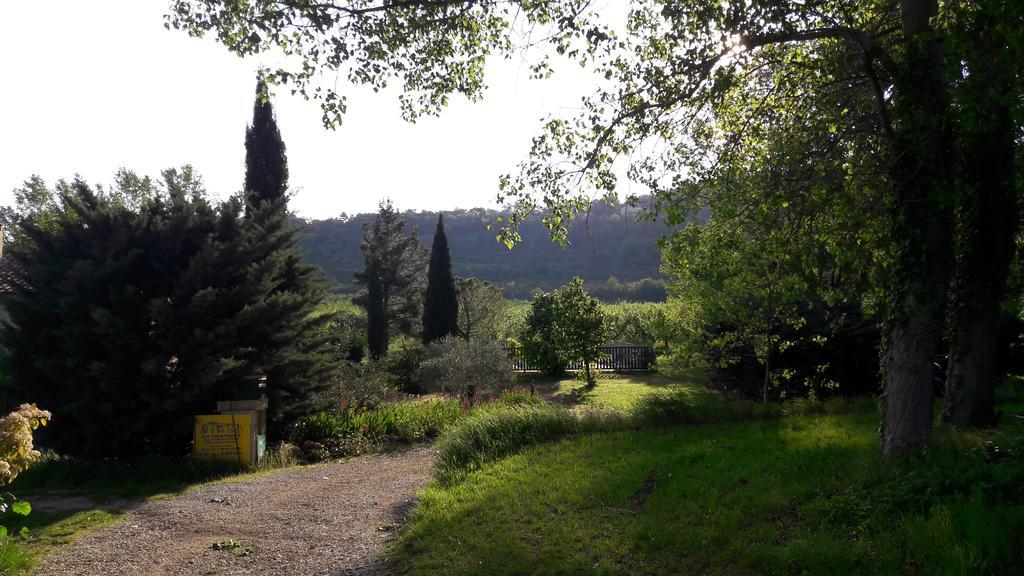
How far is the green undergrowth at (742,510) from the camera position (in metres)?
3.90

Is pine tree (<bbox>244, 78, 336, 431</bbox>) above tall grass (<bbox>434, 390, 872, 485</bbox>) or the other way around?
above

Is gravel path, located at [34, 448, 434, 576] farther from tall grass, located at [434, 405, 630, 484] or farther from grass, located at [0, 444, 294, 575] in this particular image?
tall grass, located at [434, 405, 630, 484]

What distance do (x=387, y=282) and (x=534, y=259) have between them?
58713 mm

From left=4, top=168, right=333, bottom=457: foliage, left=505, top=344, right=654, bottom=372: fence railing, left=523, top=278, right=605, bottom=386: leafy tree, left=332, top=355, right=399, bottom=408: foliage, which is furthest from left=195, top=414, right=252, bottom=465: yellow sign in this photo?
left=505, top=344, right=654, bottom=372: fence railing

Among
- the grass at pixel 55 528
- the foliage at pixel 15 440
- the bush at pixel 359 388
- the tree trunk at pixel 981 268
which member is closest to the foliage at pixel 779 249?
the tree trunk at pixel 981 268

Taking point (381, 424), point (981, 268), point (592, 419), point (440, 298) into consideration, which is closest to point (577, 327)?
point (440, 298)

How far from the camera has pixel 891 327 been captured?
222 inches

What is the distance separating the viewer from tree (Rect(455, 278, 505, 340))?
27.2 metres

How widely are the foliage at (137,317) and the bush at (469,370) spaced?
18.1 ft

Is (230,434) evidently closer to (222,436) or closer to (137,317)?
(222,436)

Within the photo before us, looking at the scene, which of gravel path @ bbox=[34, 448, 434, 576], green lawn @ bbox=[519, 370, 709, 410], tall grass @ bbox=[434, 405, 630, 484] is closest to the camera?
gravel path @ bbox=[34, 448, 434, 576]

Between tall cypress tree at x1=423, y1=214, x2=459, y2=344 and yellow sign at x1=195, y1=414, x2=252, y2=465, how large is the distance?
1372 centimetres

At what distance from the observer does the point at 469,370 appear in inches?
632

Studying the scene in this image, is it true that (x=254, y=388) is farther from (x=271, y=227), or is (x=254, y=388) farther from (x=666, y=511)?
(x=666, y=511)
